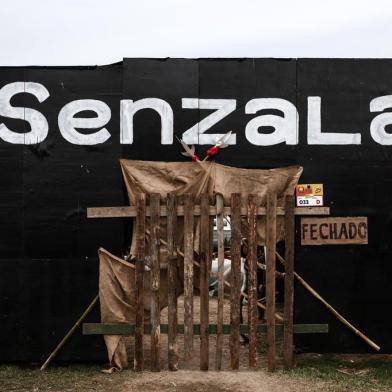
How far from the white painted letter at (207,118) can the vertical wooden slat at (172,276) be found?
3.45ft

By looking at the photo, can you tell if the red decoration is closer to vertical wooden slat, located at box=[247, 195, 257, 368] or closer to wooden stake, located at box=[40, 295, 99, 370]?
vertical wooden slat, located at box=[247, 195, 257, 368]

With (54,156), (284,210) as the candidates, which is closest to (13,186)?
(54,156)

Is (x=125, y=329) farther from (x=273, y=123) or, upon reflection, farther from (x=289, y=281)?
(x=273, y=123)

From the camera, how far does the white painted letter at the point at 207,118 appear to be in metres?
8.73

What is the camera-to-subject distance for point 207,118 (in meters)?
8.75

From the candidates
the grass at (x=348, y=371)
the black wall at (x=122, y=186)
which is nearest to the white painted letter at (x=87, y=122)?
the black wall at (x=122, y=186)

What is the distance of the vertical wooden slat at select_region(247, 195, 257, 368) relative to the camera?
820 cm

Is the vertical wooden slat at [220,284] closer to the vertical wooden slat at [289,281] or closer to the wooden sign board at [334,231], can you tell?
the vertical wooden slat at [289,281]

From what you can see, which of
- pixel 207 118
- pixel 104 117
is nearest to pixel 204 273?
pixel 207 118

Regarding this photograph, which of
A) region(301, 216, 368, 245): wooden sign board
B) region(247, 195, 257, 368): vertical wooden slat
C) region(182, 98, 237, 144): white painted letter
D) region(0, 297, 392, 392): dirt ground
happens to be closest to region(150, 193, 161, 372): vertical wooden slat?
region(0, 297, 392, 392): dirt ground

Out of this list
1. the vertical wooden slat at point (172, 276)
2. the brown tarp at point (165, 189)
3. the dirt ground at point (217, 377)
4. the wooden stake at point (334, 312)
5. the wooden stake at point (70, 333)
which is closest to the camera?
the dirt ground at point (217, 377)

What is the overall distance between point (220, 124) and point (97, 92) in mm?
1843

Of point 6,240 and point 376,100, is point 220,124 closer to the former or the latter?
point 376,100

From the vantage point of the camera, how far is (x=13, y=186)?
8734 mm
